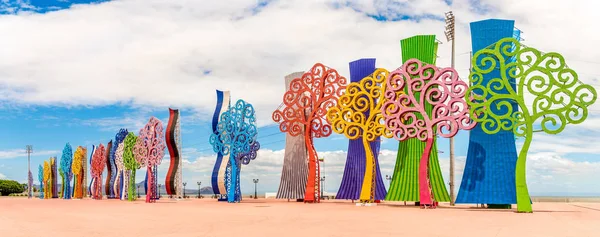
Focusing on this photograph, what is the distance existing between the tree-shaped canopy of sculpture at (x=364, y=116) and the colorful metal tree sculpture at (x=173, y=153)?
1647 centimetres

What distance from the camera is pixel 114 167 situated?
50406 mm

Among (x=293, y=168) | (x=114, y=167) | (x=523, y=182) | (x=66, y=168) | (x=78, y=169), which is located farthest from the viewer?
(x=66, y=168)

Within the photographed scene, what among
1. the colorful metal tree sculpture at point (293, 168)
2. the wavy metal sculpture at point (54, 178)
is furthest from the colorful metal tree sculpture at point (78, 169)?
the colorful metal tree sculpture at point (293, 168)

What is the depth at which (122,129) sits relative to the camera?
4934cm

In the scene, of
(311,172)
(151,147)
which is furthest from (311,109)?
(151,147)

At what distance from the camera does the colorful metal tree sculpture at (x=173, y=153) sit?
41.3 metres

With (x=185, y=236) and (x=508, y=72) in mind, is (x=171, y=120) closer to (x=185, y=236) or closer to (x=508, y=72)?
(x=508, y=72)

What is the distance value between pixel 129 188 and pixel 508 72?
30760 millimetres

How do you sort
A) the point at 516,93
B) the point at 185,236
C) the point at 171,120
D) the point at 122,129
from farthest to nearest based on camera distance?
the point at 122,129 → the point at 171,120 → the point at 516,93 → the point at 185,236

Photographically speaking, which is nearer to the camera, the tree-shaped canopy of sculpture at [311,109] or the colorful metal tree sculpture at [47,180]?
the tree-shaped canopy of sculpture at [311,109]

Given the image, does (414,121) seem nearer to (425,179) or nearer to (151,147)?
(425,179)

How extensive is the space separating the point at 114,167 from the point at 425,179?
34.4 metres

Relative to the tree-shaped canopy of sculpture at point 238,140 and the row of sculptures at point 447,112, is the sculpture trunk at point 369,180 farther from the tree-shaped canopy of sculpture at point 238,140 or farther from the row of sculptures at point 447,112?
the tree-shaped canopy of sculpture at point 238,140

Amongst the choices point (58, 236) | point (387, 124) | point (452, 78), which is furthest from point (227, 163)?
point (58, 236)
